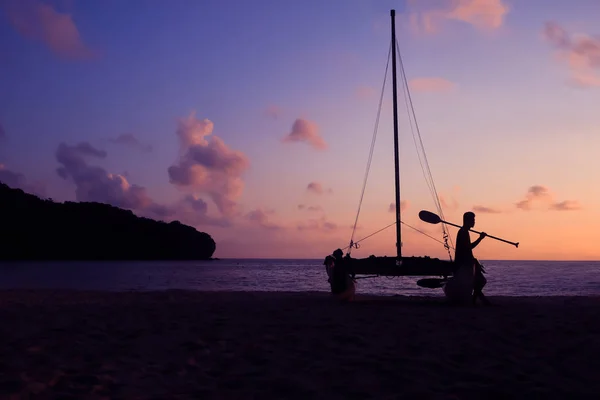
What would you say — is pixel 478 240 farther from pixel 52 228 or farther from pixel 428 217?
pixel 52 228

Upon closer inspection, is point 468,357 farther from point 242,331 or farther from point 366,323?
point 242,331

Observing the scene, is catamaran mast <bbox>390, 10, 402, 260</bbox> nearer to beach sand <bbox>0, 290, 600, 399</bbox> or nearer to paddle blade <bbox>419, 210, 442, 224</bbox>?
paddle blade <bbox>419, 210, 442, 224</bbox>

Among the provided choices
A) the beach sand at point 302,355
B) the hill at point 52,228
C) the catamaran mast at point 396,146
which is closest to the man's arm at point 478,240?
the beach sand at point 302,355

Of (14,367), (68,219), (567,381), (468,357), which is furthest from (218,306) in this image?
(68,219)

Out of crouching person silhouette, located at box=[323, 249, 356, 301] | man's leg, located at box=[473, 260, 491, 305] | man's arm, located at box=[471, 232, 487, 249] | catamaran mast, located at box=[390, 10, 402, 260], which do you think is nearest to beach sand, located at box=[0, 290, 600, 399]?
man's leg, located at box=[473, 260, 491, 305]

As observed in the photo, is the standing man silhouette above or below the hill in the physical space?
below

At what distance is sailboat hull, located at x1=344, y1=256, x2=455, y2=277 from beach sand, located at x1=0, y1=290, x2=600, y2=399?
15.5m

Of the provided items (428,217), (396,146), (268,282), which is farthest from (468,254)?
(268,282)

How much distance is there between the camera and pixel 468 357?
7.16 m

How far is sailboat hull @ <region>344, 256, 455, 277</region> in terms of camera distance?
26.6 m

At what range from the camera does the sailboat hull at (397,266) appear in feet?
87.4

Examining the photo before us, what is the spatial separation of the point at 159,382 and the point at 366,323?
14.9 feet

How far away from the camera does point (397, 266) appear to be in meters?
27.0

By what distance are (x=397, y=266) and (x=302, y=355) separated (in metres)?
20.4
